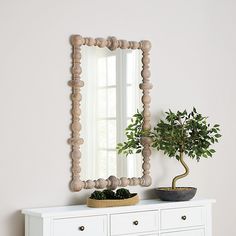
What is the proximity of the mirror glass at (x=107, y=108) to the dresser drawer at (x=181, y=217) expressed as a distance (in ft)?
1.20

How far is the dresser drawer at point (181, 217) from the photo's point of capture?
376 cm

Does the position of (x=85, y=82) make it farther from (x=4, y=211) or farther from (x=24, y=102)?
(x=4, y=211)

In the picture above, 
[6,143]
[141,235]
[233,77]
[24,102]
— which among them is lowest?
[141,235]

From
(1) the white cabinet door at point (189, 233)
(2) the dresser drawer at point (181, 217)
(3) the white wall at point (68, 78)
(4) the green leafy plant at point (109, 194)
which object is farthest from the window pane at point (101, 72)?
(1) the white cabinet door at point (189, 233)

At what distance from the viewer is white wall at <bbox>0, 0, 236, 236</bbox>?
3.50 m

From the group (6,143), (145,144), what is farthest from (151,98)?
(6,143)

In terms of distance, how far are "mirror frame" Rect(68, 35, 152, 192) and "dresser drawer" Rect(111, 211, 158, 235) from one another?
0.28 metres

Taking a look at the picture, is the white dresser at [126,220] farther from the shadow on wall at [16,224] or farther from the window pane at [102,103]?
the window pane at [102,103]

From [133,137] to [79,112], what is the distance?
17.4 inches

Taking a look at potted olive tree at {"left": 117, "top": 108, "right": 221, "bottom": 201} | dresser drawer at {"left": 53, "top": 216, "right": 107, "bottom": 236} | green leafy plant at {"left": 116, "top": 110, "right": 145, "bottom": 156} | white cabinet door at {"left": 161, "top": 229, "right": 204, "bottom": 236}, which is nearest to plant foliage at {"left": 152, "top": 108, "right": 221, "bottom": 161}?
potted olive tree at {"left": 117, "top": 108, "right": 221, "bottom": 201}

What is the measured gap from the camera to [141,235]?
3.65m

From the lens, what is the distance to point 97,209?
349cm

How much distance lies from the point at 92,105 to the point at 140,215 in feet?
2.42

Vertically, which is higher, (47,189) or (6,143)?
(6,143)
